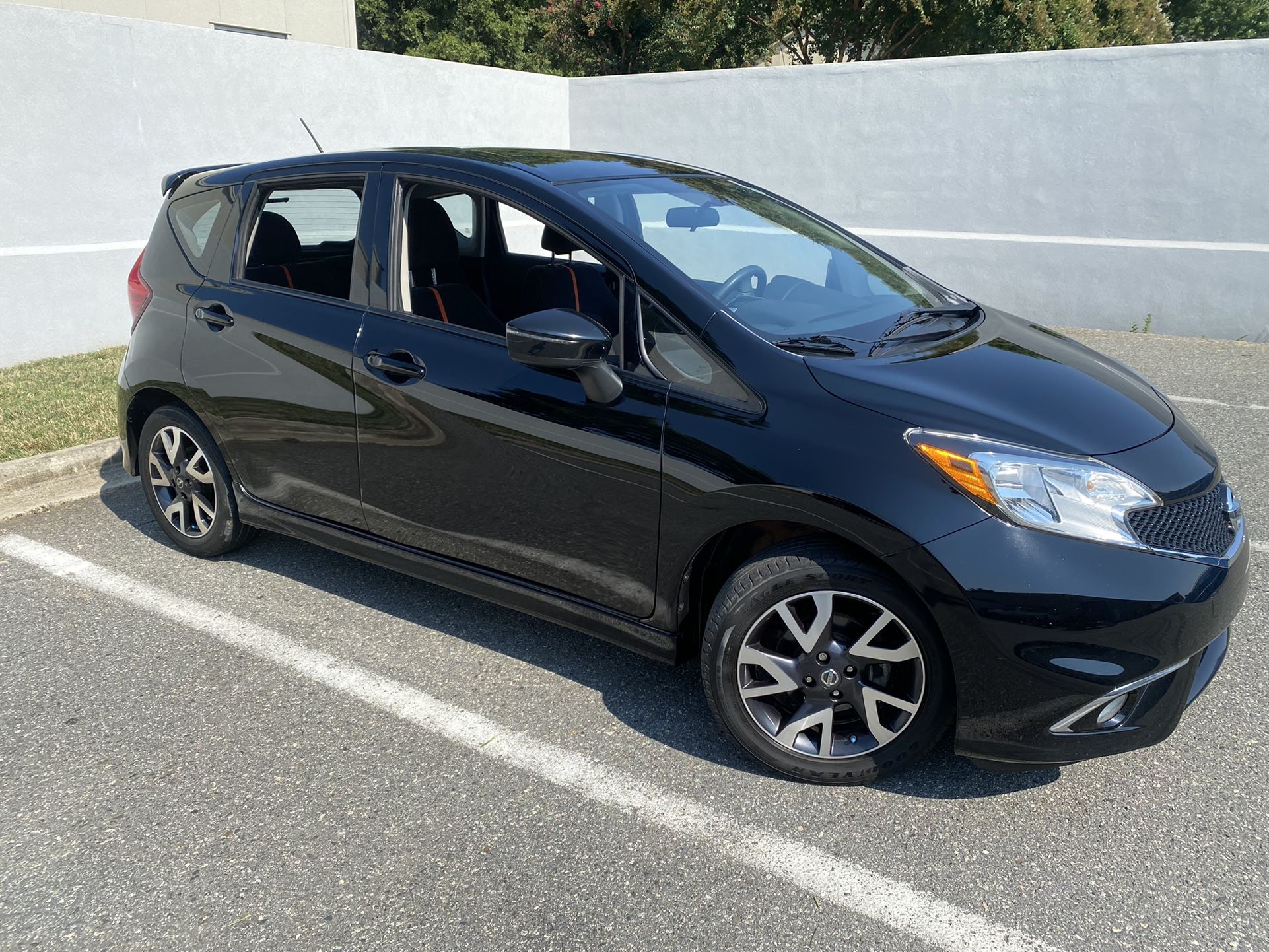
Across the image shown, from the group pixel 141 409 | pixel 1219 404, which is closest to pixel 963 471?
pixel 141 409

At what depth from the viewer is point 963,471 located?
8.30 ft

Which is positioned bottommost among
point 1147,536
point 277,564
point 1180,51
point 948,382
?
point 277,564

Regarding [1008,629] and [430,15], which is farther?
[430,15]

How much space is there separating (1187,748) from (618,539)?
5.93ft

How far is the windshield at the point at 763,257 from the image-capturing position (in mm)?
3156

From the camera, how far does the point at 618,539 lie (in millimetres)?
3021

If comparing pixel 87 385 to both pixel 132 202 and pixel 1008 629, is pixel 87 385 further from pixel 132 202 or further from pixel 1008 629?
pixel 1008 629

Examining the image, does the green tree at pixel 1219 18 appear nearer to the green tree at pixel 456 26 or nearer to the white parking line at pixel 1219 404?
the green tree at pixel 456 26

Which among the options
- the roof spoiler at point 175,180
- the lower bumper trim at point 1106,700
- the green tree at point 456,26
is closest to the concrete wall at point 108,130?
the roof spoiler at point 175,180

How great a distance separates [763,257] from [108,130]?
6888 mm

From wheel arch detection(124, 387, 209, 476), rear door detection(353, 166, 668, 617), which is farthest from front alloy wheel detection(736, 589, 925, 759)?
wheel arch detection(124, 387, 209, 476)

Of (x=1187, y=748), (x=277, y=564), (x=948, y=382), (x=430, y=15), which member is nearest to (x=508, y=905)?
(x=948, y=382)

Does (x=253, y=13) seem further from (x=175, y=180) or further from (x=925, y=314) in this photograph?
(x=925, y=314)

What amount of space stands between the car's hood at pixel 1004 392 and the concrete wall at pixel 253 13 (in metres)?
13.1
